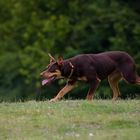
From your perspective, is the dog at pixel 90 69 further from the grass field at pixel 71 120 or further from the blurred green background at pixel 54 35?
the blurred green background at pixel 54 35

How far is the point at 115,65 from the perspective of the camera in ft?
62.5

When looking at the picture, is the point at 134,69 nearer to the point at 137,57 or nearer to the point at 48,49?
the point at 137,57

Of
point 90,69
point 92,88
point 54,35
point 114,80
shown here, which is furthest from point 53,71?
point 54,35

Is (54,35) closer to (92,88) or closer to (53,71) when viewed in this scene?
(53,71)

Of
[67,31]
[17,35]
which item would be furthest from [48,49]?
[17,35]

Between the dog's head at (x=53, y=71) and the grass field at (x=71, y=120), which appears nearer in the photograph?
the grass field at (x=71, y=120)

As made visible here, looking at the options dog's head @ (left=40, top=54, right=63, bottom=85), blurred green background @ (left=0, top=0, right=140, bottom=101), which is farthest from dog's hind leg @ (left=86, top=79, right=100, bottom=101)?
blurred green background @ (left=0, top=0, right=140, bottom=101)

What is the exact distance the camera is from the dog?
1827cm

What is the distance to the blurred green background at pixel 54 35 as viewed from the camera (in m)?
39.6

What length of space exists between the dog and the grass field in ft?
4.89

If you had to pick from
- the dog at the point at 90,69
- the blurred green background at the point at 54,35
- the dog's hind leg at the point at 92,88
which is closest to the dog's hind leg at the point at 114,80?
the dog at the point at 90,69

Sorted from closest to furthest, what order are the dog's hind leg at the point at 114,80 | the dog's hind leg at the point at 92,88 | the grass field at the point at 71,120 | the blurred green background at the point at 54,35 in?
1. the grass field at the point at 71,120
2. the dog's hind leg at the point at 92,88
3. the dog's hind leg at the point at 114,80
4. the blurred green background at the point at 54,35

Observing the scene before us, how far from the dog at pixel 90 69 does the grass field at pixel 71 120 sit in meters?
1.49

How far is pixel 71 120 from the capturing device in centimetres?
1471
